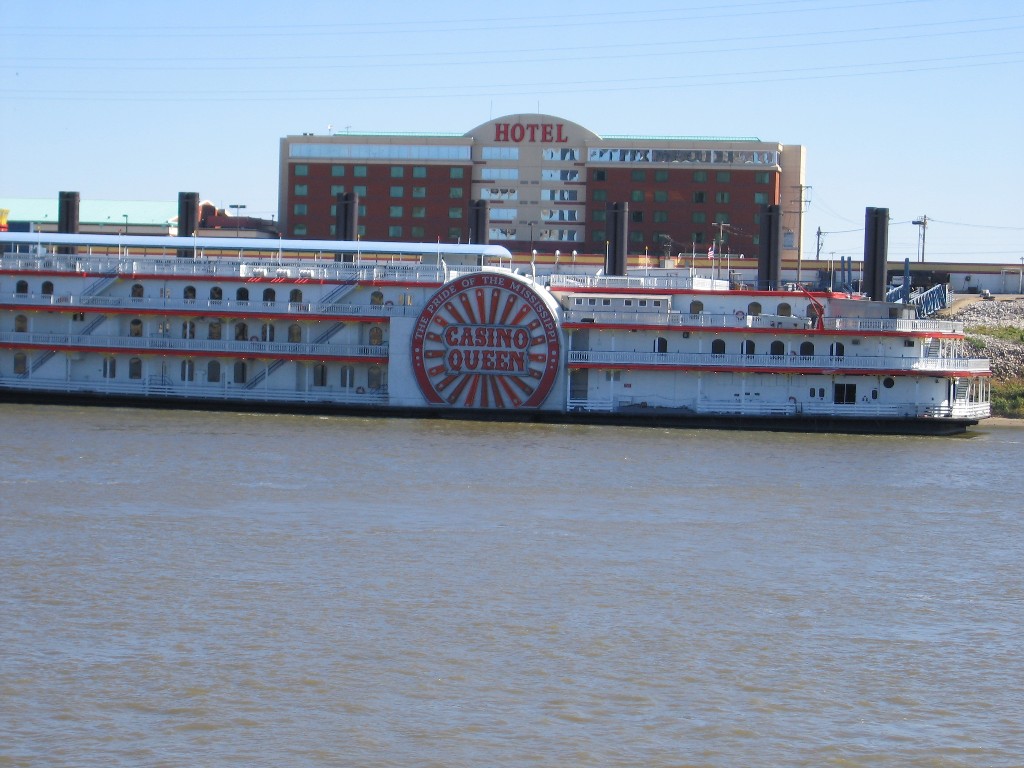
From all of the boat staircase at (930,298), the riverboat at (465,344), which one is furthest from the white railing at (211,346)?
the boat staircase at (930,298)

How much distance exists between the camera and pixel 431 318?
49062 mm

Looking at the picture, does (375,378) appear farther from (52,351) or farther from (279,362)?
(52,351)

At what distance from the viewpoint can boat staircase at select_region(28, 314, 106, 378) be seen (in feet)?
170

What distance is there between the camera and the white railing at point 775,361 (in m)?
46.8

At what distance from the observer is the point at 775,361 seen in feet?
156

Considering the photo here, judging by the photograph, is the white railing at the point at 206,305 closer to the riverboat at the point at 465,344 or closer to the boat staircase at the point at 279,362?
the riverboat at the point at 465,344

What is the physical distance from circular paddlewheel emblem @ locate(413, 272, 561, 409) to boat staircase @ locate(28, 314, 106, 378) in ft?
38.3

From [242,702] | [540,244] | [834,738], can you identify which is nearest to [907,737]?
[834,738]

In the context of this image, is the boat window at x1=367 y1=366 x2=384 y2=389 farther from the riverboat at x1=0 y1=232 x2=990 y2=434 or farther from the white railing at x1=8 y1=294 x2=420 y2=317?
the white railing at x1=8 y1=294 x2=420 y2=317

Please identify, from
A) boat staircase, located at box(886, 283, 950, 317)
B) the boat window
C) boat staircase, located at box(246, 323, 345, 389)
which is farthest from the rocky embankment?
boat staircase, located at box(246, 323, 345, 389)

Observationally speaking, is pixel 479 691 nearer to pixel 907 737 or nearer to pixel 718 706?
pixel 718 706

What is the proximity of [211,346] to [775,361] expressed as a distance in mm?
19234

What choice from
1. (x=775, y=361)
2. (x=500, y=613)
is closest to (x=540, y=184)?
(x=775, y=361)

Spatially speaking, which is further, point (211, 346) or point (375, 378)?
point (375, 378)
